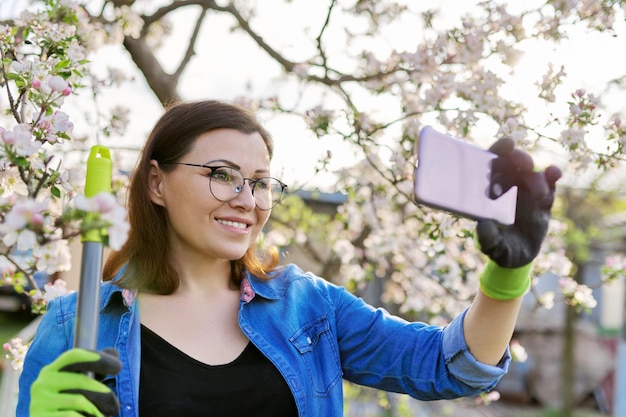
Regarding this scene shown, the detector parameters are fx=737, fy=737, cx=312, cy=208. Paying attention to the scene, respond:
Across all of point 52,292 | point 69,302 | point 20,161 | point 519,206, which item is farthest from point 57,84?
point 519,206

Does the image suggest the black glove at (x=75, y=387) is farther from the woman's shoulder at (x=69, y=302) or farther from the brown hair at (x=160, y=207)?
the brown hair at (x=160, y=207)

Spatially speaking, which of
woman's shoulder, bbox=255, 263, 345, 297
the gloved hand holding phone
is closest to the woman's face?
woman's shoulder, bbox=255, 263, 345, 297

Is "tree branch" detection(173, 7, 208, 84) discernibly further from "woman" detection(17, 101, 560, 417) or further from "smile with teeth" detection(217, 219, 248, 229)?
"smile with teeth" detection(217, 219, 248, 229)

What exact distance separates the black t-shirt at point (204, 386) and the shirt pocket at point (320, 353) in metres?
0.09

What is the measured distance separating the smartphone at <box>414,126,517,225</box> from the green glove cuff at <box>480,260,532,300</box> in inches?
5.4

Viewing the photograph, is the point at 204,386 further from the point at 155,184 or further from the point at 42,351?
the point at 155,184

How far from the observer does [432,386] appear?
1.70m

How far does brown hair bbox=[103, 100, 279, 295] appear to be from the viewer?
73.1 inches

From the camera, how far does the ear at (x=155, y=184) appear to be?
1.93 m

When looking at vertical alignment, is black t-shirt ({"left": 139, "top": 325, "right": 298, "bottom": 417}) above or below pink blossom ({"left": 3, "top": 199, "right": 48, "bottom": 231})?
below

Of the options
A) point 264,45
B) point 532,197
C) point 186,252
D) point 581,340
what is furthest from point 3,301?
point 532,197

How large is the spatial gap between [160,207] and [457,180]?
0.98 m

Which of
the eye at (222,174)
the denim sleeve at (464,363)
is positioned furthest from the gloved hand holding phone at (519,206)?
the eye at (222,174)

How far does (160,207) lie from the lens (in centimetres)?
196
